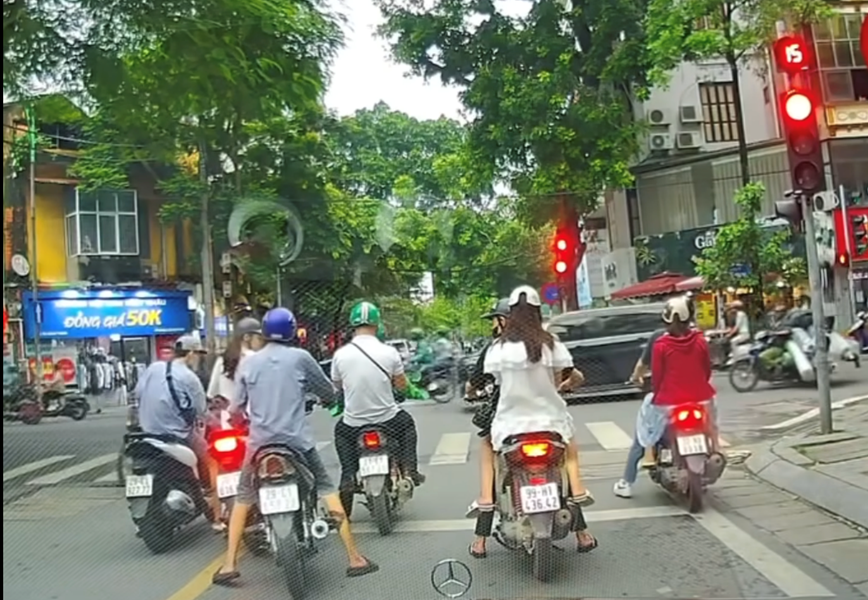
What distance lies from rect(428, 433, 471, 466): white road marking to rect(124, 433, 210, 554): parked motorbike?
3.37 ft

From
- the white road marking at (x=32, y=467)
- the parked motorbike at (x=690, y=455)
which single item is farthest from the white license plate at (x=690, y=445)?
the white road marking at (x=32, y=467)

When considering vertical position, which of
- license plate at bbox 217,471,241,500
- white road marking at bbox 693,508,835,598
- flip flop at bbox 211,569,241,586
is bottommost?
white road marking at bbox 693,508,835,598

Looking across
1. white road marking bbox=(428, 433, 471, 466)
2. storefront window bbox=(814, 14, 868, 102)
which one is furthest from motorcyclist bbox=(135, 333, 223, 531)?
storefront window bbox=(814, 14, 868, 102)

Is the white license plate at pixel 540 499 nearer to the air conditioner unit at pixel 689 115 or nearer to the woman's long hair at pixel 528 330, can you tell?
the woman's long hair at pixel 528 330

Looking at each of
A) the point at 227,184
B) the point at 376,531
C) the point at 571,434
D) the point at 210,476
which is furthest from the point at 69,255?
the point at 571,434

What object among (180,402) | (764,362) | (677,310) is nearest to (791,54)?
(677,310)

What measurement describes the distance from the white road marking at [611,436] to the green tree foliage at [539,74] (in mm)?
1063

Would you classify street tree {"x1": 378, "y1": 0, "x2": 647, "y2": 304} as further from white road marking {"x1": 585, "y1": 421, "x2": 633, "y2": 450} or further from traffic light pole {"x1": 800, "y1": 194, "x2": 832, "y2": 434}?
traffic light pole {"x1": 800, "y1": 194, "x2": 832, "y2": 434}

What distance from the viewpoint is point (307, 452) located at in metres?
3.95

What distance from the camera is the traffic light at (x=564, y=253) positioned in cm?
412

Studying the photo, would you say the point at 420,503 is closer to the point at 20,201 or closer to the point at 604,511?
the point at 604,511

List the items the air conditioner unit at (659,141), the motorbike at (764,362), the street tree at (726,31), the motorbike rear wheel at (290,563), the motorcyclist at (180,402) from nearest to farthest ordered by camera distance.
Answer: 1. the motorbike rear wheel at (290,563)
2. the motorcyclist at (180,402)
3. the street tree at (726,31)
4. the air conditioner unit at (659,141)
5. the motorbike at (764,362)

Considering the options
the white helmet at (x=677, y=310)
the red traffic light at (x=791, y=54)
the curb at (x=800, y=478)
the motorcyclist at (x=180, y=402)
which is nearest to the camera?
the motorcyclist at (x=180, y=402)

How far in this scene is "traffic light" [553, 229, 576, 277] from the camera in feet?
13.5
